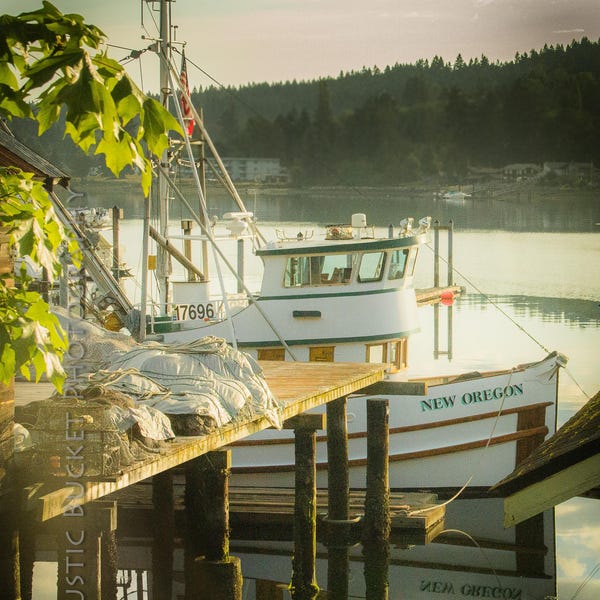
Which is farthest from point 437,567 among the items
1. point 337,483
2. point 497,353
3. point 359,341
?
point 497,353

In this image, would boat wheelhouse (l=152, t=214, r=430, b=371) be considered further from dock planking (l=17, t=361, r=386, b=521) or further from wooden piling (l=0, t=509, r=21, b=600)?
wooden piling (l=0, t=509, r=21, b=600)

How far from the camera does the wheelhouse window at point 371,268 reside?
68.2 feet

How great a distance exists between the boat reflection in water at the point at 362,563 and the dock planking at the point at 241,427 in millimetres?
2414

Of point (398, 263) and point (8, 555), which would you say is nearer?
point (8, 555)

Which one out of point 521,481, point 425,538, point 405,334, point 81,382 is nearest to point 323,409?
point 405,334

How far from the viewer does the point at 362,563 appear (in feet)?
58.4

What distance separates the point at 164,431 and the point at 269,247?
9422 mm

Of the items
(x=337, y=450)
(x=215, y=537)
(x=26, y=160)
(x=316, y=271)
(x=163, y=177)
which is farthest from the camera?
(x=316, y=271)

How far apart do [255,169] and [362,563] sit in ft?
293

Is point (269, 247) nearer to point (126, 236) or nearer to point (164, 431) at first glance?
point (164, 431)

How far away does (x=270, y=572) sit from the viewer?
701 inches

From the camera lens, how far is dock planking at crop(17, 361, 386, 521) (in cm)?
935

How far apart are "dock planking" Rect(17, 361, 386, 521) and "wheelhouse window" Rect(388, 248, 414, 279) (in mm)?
3011

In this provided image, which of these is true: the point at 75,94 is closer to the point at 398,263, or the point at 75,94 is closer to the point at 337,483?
the point at 337,483
